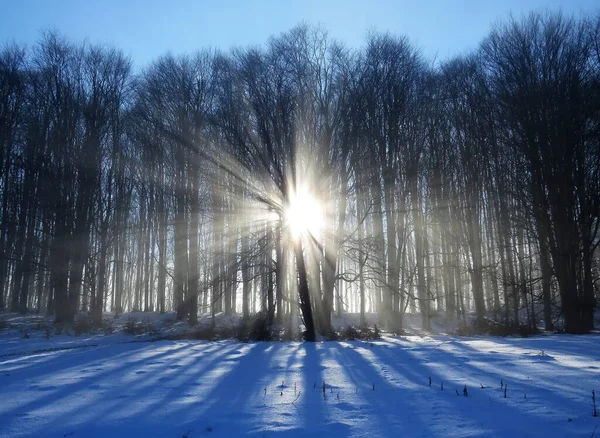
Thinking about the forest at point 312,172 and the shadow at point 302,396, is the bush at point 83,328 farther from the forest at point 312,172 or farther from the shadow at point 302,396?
the shadow at point 302,396

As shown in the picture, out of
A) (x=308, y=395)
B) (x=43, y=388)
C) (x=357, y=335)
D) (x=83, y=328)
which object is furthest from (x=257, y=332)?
(x=308, y=395)

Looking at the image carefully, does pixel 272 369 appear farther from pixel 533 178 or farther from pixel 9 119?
pixel 9 119

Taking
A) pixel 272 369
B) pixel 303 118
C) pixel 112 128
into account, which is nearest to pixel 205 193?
pixel 112 128

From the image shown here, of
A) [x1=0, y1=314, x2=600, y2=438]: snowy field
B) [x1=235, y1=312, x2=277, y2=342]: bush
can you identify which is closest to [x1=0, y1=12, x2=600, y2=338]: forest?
[x1=235, y1=312, x2=277, y2=342]: bush

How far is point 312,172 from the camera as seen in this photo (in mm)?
15961

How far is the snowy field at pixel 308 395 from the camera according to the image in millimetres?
4250

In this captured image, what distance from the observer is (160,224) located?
82.0ft

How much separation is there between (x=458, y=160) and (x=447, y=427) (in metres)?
21.0

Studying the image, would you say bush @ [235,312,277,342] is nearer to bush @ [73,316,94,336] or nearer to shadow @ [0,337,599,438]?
shadow @ [0,337,599,438]

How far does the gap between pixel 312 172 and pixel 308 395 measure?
1109 centimetres

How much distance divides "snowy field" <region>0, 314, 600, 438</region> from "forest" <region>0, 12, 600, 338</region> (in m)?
6.47

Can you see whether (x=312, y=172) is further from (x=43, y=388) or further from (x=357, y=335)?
(x=43, y=388)

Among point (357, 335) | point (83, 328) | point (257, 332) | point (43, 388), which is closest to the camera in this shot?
point (43, 388)

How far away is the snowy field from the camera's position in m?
4.25
